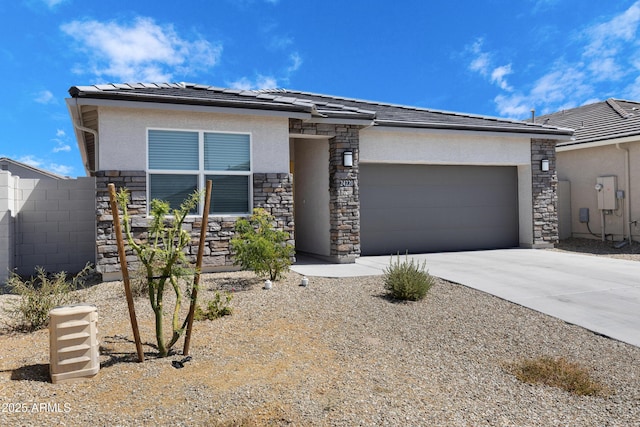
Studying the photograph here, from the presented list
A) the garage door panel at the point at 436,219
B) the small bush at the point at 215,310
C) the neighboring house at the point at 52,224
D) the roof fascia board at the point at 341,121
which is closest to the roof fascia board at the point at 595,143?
the garage door panel at the point at 436,219

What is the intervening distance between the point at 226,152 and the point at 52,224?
3922 millimetres

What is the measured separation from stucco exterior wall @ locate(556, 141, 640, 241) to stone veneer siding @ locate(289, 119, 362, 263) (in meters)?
9.14

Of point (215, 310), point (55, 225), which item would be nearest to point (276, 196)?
point (215, 310)

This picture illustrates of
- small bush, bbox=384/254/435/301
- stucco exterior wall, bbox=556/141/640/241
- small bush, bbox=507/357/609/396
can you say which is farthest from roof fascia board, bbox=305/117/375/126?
stucco exterior wall, bbox=556/141/640/241

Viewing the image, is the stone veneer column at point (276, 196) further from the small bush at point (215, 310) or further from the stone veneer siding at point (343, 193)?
the small bush at point (215, 310)

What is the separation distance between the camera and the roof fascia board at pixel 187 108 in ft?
25.5

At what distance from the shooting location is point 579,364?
4.52 m

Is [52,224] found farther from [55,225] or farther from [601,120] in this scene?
[601,120]

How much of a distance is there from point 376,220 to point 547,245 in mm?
5114

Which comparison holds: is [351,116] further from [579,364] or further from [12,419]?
[12,419]

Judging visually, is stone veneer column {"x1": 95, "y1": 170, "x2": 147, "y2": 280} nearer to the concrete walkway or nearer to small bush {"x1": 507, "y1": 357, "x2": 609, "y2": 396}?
the concrete walkway

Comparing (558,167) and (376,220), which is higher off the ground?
(558,167)

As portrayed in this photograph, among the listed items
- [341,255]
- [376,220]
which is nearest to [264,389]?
[341,255]

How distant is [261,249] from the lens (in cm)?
722
